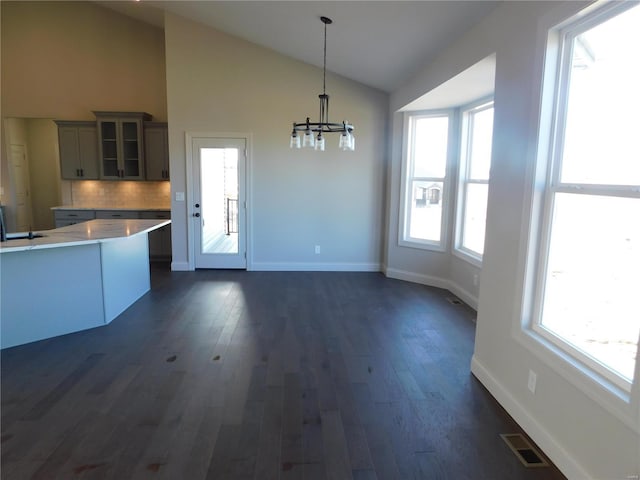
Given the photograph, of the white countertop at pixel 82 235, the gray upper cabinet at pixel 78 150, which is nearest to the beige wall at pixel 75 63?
Result: the gray upper cabinet at pixel 78 150

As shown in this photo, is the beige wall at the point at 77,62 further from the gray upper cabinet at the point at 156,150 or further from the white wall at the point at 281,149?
the white wall at the point at 281,149

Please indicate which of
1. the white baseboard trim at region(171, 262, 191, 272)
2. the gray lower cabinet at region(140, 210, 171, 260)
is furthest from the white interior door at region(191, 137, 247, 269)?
the gray lower cabinet at region(140, 210, 171, 260)

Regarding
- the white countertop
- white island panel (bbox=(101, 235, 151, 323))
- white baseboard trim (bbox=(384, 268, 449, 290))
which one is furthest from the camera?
white baseboard trim (bbox=(384, 268, 449, 290))

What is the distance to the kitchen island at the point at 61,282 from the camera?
11.1 ft

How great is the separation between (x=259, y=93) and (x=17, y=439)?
5090mm

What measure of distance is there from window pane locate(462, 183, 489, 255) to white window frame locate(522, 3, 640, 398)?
88.4 inches

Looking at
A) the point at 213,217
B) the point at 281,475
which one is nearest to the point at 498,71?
the point at 281,475

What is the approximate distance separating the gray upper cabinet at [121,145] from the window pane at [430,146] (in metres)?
4.48

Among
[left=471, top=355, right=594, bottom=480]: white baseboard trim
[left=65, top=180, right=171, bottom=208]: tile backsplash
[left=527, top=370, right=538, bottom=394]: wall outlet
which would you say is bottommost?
[left=471, top=355, right=594, bottom=480]: white baseboard trim

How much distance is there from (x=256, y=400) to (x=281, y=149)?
424 centimetres

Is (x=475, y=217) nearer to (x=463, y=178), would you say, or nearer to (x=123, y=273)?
(x=463, y=178)

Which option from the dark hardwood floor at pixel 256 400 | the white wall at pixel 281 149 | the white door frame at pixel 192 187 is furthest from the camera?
the white door frame at pixel 192 187

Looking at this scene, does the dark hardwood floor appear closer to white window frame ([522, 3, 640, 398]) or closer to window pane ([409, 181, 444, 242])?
white window frame ([522, 3, 640, 398])

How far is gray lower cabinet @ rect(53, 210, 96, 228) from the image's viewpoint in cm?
663
